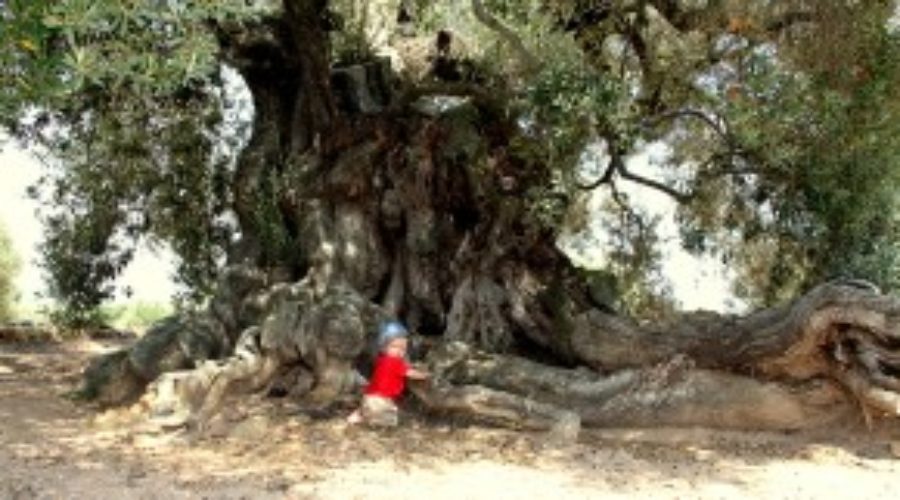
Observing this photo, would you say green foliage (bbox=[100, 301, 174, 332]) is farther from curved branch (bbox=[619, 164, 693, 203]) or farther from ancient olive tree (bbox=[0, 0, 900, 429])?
curved branch (bbox=[619, 164, 693, 203])

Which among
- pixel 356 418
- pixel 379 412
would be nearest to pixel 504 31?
pixel 379 412

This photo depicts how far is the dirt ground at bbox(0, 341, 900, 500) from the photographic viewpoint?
7.99 metres

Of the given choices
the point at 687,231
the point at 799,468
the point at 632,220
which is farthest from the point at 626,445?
the point at 632,220

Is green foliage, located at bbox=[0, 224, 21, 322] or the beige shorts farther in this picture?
green foliage, located at bbox=[0, 224, 21, 322]

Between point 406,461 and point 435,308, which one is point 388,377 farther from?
point 435,308

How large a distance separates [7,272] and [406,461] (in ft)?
55.6

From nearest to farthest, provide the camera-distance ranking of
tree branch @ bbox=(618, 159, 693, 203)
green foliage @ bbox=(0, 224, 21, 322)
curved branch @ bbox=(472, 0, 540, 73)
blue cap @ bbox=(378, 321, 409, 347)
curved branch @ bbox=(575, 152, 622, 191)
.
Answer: curved branch @ bbox=(472, 0, 540, 73), blue cap @ bbox=(378, 321, 409, 347), curved branch @ bbox=(575, 152, 622, 191), tree branch @ bbox=(618, 159, 693, 203), green foliage @ bbox=(0, 224, 21, 322)

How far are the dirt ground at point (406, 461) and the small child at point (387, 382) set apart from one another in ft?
0.49

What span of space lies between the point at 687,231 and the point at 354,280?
4.13 metres

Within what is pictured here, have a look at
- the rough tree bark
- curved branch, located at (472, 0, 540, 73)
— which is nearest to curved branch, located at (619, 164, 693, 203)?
the rough tree bark

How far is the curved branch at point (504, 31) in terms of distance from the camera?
1011 centimetres

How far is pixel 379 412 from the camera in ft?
32.7

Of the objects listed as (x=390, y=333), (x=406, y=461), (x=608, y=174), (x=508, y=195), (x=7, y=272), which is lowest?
(x=406, y=461)

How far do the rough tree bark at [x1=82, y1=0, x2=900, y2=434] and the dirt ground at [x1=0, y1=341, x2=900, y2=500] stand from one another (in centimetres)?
28
